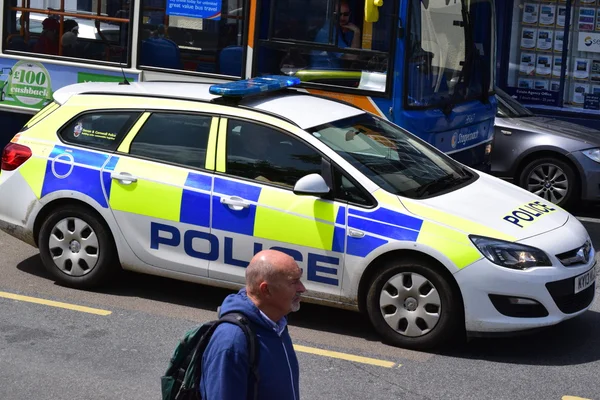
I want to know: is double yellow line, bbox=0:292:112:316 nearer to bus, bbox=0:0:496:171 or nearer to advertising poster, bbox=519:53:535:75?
bus, bbox=0:0:496:171

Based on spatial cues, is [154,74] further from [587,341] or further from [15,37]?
[587,341]

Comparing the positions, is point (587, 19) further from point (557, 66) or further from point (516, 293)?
point (516, 293)

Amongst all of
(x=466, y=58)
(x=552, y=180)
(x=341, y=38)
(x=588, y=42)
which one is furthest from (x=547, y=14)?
(x=341, y=38)

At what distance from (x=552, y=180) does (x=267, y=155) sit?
5745mm

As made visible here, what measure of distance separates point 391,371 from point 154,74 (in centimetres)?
494

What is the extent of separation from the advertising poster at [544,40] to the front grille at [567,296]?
10586 millimetres

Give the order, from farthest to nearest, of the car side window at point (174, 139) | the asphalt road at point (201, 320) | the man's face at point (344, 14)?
the man's face at point (344, 14)
the car side window at point (174, 139)
the asphalt road at point (201, 320)

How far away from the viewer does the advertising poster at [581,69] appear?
54.5 feet

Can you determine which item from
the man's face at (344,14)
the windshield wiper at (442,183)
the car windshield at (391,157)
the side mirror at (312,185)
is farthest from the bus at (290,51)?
the side mirror at (312,185)

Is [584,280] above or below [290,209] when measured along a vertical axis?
below

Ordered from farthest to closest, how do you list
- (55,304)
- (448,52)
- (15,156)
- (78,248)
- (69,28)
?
(69,28) → (448,52) → (15,156) → (78,248) → (55,304)

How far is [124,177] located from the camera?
7.37 meters

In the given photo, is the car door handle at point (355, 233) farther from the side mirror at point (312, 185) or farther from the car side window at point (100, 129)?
the car side window at point (100, 129)

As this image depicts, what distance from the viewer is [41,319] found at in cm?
716
